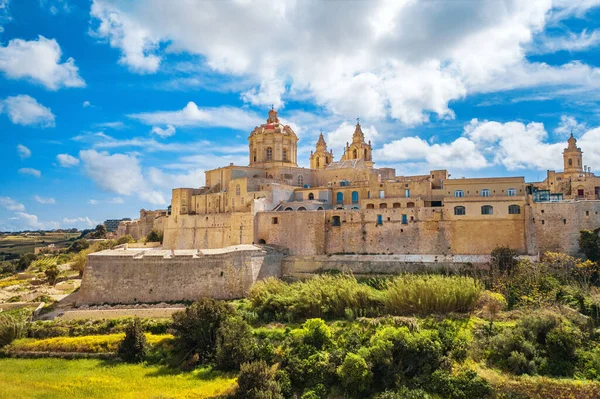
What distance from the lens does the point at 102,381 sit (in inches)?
672

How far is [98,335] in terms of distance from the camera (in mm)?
21188

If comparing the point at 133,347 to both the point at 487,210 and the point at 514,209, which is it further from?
the point at 514,209

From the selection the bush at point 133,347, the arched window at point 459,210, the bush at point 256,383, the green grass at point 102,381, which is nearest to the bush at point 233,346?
the green grass at point 102,381

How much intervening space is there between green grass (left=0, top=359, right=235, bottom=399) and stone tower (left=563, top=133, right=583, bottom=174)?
40.6 metres

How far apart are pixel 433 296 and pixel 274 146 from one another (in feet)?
77.9

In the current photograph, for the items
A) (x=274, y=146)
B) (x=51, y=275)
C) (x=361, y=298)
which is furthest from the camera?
(x=274, y=146)

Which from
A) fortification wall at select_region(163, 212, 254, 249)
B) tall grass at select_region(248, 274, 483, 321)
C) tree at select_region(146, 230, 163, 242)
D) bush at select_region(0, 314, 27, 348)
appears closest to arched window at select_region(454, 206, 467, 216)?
tall grass at select_region(248, 274, 483, 321)

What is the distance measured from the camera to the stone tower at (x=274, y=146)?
40.8 metres

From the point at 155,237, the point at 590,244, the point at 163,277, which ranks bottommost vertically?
the point at 163,277

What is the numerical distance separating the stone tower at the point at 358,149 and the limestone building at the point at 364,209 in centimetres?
540

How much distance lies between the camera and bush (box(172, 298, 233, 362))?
18.9 metres

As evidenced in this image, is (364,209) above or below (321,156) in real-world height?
below

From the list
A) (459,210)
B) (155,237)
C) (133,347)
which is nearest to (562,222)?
(459,210)

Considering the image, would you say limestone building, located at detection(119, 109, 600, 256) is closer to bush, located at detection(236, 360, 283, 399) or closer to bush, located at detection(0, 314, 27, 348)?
bush, located at detection(0, 314, 27, 348)
